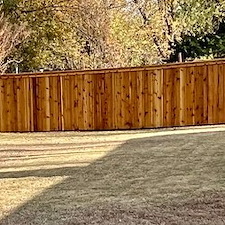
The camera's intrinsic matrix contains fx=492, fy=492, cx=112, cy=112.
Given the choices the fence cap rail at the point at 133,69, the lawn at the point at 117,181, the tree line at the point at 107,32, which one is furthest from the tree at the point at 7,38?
the lawn at the point at 117,181

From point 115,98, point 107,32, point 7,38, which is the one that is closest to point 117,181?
point 115,98

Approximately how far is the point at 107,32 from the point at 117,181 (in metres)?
9.38

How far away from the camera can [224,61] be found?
35.1ft

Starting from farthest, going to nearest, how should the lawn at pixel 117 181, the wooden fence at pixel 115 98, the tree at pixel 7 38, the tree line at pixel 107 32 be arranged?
1. the tree line at pixel 107 32
2. the tree at pixel 7 38
3. the wooden fence at pixel 115 98
4. the lawn at pixel 117 181

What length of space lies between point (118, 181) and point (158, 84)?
19.4ft

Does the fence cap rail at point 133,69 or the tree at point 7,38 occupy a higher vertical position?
the tree at point 7,38

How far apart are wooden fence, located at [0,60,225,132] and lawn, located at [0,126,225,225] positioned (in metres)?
1.57

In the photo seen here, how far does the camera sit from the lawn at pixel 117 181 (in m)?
3.90

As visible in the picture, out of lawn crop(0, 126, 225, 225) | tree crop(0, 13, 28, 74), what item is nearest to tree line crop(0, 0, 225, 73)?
tree crop(0, 13, 28, 74)

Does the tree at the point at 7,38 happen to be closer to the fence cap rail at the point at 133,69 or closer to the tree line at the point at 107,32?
the tree line at the point at 107,32

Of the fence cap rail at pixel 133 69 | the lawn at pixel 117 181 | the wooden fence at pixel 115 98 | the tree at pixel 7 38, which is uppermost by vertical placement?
the tree at pixel 7 38

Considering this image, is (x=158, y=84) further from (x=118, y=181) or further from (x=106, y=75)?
(x=118, y=181)

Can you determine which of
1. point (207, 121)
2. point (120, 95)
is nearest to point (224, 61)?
point (207, 121)

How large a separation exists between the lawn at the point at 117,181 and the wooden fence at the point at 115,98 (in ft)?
5.15
